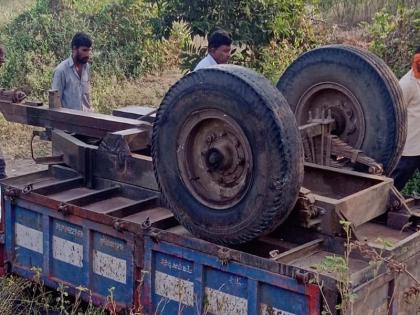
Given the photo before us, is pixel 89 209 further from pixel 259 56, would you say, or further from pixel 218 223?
pixel 259 56

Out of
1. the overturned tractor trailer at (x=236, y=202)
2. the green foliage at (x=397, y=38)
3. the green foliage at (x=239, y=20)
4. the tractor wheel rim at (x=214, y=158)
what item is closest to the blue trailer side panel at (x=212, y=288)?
the overturned tractor trailer at (x=236, y=202)

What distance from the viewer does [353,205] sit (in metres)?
4.25

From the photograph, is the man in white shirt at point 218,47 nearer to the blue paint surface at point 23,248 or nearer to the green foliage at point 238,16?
the blue paint surface at point 23,248

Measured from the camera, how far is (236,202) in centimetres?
426

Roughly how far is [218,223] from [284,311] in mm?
642

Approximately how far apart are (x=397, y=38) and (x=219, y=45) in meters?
3.94

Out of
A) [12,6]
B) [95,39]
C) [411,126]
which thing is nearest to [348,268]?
[411,126]

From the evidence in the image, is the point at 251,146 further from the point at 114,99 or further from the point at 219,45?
the point at 114,99

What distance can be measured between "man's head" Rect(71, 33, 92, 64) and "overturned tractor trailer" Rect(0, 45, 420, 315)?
164cm

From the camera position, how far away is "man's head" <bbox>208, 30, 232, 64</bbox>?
6801mm

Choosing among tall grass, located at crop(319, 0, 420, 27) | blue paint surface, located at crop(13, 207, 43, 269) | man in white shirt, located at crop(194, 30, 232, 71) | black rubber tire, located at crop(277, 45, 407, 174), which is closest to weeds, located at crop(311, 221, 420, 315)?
black rubber tire, located at crop(277, 45, 407, 174)

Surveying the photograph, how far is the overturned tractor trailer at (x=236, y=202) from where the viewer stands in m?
4.03

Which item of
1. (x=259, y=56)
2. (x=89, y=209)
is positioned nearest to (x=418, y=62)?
(x=89, y=209)

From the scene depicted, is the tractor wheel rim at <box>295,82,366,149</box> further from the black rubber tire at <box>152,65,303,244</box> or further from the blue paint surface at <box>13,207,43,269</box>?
the blue paint surface at <box>13,207,43,269</box>
